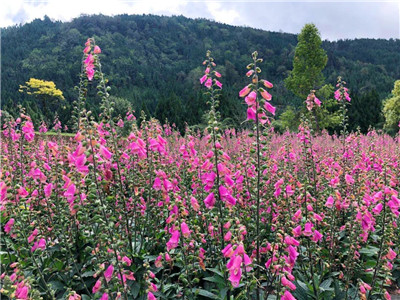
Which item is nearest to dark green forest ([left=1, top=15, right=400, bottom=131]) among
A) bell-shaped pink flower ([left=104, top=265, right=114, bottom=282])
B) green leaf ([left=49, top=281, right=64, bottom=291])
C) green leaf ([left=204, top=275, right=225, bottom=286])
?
green leaf ([left=204, top=275, right=225, bottom=286])

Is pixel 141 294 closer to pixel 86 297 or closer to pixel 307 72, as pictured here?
pixel 86 297

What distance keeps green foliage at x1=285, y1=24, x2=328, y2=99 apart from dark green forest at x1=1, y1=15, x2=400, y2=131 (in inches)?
230

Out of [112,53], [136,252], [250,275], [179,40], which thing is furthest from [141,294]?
[179,40]

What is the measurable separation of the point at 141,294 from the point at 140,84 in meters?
80.3

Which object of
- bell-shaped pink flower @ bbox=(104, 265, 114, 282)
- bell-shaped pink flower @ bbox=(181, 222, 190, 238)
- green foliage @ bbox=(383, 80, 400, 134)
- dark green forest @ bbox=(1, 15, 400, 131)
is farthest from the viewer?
dark green forest @ bbox=(1, 15, 400, 131)

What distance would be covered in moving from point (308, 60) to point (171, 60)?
8920 cm

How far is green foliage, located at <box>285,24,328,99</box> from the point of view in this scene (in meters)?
27.0

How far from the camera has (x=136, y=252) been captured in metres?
3.85

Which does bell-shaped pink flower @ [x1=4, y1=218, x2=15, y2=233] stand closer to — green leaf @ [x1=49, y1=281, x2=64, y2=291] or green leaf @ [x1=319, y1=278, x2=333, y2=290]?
green leaf @ [x1=49, y1=281, x2=64, y2=291]

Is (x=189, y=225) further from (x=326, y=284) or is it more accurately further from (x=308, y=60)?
(x=308, y=60)

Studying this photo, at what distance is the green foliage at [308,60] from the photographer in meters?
27.0

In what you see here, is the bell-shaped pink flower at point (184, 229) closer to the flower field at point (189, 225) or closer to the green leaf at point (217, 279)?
the flower field at point (189, 225)

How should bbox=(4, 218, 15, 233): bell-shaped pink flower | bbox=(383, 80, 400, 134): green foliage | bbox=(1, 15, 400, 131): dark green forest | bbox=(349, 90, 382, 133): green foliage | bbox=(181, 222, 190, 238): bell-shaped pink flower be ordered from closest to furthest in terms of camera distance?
bbox=(181, 222, 190, 238): bell-shaped pink flower
bbox=(4, 218, 15, 233): bell-shaped pink flower
bbox=(383, 80, 400, 134): green foliage
bbox=(349, 90, 382, 133): green foliage
bbox=(1, 15, 400, 131): dark green forest

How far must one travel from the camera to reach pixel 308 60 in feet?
89.4
